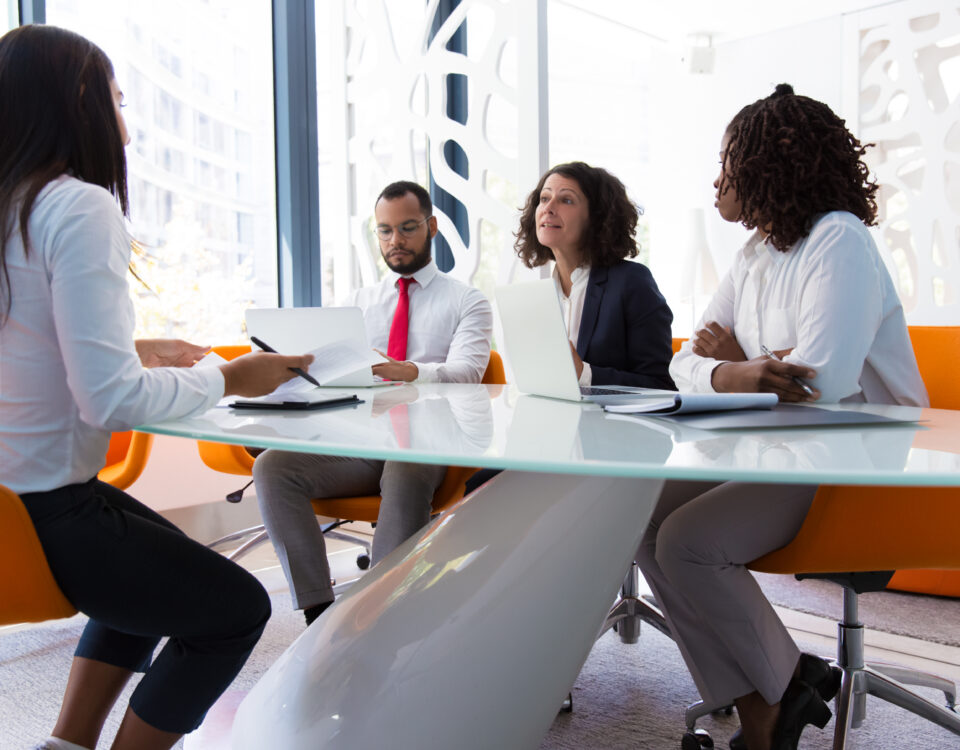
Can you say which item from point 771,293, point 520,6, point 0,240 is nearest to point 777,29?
point 520,6

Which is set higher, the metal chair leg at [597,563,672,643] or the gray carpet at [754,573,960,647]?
the metal chair leg at [597,563,672,643]

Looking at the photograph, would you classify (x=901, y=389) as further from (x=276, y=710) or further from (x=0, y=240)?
(x=0, y=240)

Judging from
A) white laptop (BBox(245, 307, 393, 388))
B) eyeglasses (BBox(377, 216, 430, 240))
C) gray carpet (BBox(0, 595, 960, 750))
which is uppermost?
eyeglasses (BBox(377, 216, 430, 240))

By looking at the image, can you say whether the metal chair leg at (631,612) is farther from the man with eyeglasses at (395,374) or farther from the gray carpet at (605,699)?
the man with eyeglasses at (395,374)

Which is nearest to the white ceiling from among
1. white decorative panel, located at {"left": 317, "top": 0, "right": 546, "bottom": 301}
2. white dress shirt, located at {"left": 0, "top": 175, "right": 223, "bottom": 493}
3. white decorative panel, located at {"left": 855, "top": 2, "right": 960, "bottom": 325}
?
white decorative panel, located at {"left": 855, "top": 2, "right": 960, "bottom": 325}

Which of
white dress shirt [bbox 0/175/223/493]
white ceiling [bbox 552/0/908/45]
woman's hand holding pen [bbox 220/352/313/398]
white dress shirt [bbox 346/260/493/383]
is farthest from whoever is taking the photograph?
white ceiling [bbox 552/0/908/45]

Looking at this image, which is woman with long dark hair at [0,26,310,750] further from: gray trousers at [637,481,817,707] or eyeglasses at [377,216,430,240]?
eyeglasses at [377,216,430,240]

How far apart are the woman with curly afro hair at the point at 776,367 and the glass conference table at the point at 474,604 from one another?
24 cm

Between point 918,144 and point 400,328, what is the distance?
A: 3.50 metres

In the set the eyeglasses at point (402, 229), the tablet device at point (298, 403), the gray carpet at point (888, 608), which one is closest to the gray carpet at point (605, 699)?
the gray carpet at point (888, 608)

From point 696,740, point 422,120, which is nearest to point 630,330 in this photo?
point 696,740

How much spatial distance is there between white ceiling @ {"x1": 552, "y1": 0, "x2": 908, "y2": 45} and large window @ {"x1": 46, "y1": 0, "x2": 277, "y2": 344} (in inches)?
105

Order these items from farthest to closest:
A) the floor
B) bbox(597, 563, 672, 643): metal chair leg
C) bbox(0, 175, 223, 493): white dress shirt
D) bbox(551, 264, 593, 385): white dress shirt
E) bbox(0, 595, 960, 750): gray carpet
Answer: bbox(551, 264, 593, 385): white dress shirt → bbox(597, 563, 672, 643): metal chair leg → the floor → bbox(0, 595, 960, 750): gray carpet → bbox(0, 175, 223, 493): white dress shirt

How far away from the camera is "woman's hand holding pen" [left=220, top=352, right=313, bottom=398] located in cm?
150
